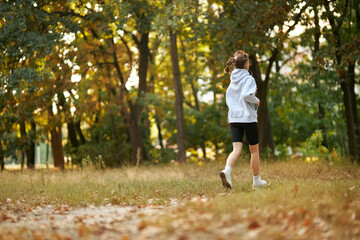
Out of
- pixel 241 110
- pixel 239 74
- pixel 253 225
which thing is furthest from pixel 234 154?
pixel 253 225

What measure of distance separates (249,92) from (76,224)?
12.6ft

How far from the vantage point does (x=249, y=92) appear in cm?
832

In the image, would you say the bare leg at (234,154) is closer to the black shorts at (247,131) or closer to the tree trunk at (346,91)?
the black shorts at (247,131)

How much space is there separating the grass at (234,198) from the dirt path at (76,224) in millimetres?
267

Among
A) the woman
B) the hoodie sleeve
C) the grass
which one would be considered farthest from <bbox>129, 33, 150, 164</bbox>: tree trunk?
the hoodie sleeve

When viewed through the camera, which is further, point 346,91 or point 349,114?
point 346,91

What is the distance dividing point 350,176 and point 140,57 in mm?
10537

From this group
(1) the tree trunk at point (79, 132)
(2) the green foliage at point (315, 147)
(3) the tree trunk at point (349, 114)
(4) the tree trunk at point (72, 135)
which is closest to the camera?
(3) the tree trunk at point (349, 114)

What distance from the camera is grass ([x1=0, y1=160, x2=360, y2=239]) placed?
16.5 feet

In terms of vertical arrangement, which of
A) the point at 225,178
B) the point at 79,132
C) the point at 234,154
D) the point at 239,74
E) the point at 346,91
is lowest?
the point at 225,178

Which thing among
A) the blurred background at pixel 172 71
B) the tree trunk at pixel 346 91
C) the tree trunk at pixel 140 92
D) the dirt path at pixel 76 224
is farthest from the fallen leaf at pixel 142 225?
the tree trunk at pixel 140 92

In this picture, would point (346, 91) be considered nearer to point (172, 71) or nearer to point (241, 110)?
point (172, 71)

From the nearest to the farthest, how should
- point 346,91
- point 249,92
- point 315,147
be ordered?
point 249,92 < point 346,91 < point 315,147

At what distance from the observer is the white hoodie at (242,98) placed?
27.4ft
